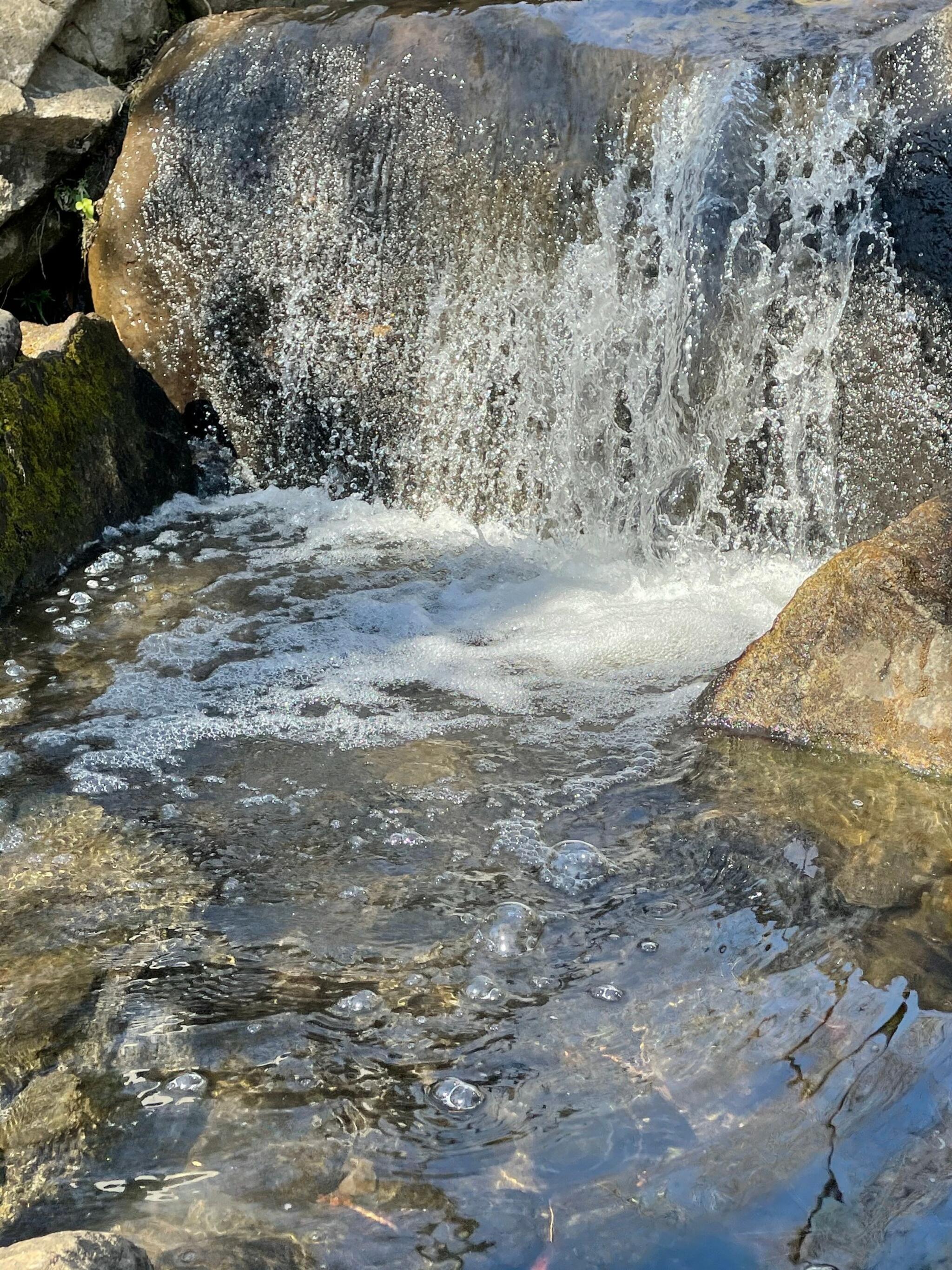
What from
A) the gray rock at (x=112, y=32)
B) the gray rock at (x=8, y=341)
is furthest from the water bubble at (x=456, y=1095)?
the gray rock at (x=112, y=32)

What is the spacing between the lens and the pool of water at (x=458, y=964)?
171cm

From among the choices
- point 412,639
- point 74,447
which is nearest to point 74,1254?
point 412,639

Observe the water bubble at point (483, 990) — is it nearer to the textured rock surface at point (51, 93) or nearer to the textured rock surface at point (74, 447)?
the textured rock surface at point (74, 447)

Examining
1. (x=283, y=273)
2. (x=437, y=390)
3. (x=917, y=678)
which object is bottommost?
(x=917, y=678)

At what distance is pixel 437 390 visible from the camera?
4.98 metres

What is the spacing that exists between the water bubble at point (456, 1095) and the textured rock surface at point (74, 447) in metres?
2.68

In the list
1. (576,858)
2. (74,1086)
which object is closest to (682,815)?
(576,858)

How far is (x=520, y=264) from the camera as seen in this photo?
185 inches

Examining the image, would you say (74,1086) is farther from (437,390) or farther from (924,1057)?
(437,390)

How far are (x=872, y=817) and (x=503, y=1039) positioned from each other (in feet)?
3.46

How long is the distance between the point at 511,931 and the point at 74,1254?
1044 mm

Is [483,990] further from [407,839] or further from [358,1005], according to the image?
[407,839]

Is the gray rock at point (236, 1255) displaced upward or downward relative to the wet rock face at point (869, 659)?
downward

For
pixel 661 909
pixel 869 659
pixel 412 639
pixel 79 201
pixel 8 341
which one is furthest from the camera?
pixel 79 201
